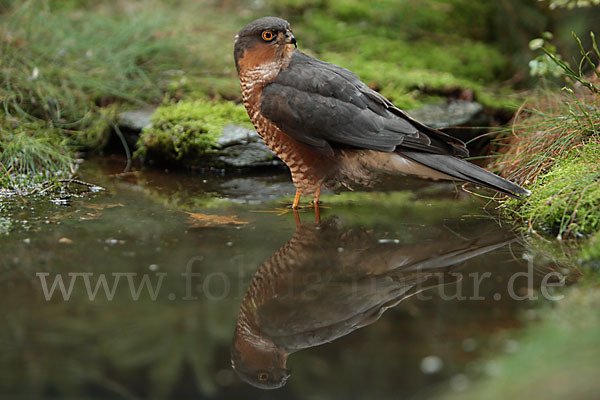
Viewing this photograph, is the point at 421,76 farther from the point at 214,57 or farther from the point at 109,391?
the point at 109,391

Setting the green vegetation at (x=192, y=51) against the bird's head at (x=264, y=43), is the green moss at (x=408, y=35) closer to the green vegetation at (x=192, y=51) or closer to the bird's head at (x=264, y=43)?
the green vegetation at (x=192, y=51)

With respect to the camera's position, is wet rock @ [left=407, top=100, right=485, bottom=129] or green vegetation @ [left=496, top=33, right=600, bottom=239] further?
wet rock @ [left=407, top=100, right=485, bottom=129]

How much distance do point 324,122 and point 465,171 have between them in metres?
0.85

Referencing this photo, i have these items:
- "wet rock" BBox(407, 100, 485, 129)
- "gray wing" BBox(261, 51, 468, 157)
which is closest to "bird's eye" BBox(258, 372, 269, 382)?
"gray wing" BBox(261, 51, 468, 157)

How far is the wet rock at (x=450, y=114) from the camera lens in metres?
4.94

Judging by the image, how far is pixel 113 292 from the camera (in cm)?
261

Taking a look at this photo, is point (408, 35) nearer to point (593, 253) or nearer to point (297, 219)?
point (297, 219)

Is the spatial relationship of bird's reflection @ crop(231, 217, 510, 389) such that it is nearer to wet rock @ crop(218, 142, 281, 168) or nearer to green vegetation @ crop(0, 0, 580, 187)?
wet rock @ crop(218, 142, 281, 168)

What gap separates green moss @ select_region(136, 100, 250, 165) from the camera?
4.79 m

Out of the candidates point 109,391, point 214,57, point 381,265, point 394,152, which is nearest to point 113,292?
point 109,391

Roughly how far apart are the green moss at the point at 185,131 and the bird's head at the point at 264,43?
3.98 feet

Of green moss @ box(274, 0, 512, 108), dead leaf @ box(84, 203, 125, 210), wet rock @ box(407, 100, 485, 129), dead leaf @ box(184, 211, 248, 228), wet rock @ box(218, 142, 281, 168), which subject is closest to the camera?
dead leaf @ box(184, 211, 248, 228)

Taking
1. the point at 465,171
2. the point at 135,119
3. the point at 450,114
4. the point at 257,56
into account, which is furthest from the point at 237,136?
the point at 465,171

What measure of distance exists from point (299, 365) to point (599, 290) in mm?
1319
